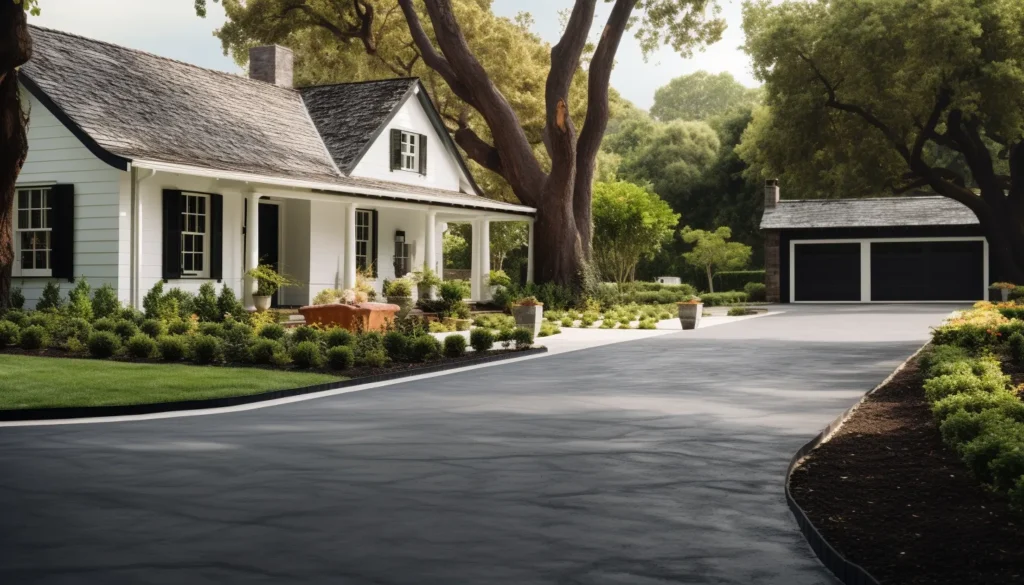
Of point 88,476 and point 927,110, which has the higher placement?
point 927,110

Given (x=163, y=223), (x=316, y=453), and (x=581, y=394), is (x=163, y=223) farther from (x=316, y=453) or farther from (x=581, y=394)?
(x=316, y=453)

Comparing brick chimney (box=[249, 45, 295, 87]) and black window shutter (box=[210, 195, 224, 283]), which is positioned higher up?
brick chimney (box=[249, 45, 295, 87])

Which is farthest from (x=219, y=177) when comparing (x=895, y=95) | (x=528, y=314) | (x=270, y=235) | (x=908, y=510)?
(x=895, y=95)

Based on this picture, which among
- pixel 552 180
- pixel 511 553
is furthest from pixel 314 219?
pixel 511 553

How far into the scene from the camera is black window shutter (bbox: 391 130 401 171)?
30.3 m

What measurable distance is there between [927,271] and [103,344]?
38.5 metres

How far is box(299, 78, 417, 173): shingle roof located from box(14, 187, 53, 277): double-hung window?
8.27 m

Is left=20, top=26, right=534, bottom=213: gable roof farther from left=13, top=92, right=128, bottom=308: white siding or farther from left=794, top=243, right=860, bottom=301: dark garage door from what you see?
left=794, top=243, right=860, bottom=301: dark garage door

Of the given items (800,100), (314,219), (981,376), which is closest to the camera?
(981,376)

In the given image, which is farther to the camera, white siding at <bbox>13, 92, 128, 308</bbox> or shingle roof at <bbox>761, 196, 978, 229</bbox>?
shingle roof at <bbox>761, 196, 978, 229</bbox>

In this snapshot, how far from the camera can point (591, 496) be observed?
7191 mm

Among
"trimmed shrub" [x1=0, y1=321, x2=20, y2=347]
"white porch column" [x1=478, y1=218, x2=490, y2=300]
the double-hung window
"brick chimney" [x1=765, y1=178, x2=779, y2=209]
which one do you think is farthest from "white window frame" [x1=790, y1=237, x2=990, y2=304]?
"trimmed shrub" [x1=0, y1=321, x2=20, y2=347]

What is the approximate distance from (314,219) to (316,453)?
706 inches

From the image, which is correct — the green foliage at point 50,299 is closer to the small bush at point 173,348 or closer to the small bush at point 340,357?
the small bush at point 173,348
